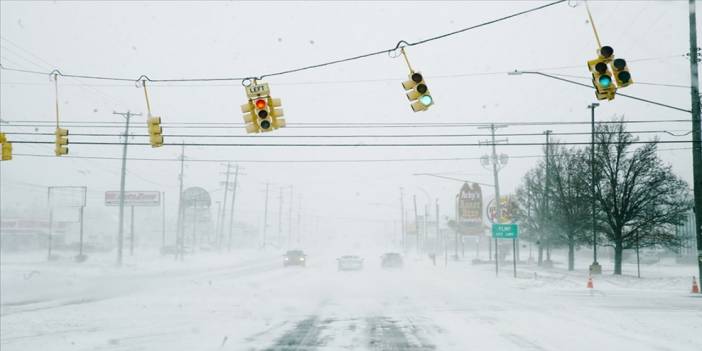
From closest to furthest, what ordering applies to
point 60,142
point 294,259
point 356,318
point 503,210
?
point 356,318
point 60,142
point 503,210
point 294,259

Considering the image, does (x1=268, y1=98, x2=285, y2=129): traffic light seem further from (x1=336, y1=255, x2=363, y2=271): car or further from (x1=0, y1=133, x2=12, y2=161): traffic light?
(x1=336, y1=255, x2=363, y2=271): car

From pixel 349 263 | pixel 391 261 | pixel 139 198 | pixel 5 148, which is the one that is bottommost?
pixel 391 261

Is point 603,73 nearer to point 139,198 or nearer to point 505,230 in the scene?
point 505,230

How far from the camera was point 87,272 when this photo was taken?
44.1m

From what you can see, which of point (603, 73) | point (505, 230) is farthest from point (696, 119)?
point (505, 230)

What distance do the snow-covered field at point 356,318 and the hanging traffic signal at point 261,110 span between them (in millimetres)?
5055

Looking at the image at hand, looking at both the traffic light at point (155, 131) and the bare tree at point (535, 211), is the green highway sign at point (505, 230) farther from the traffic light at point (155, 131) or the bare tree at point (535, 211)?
the traffic light at point (155, 131)

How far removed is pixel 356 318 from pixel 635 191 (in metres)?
25.9

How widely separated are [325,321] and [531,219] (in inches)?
1689

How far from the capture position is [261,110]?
51.9 feet

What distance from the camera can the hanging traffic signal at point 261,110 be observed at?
625 inches

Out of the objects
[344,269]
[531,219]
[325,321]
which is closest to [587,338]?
[325,321]

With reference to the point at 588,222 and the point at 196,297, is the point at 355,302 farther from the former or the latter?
the point at 588,222

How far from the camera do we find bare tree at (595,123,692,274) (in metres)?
36.6
